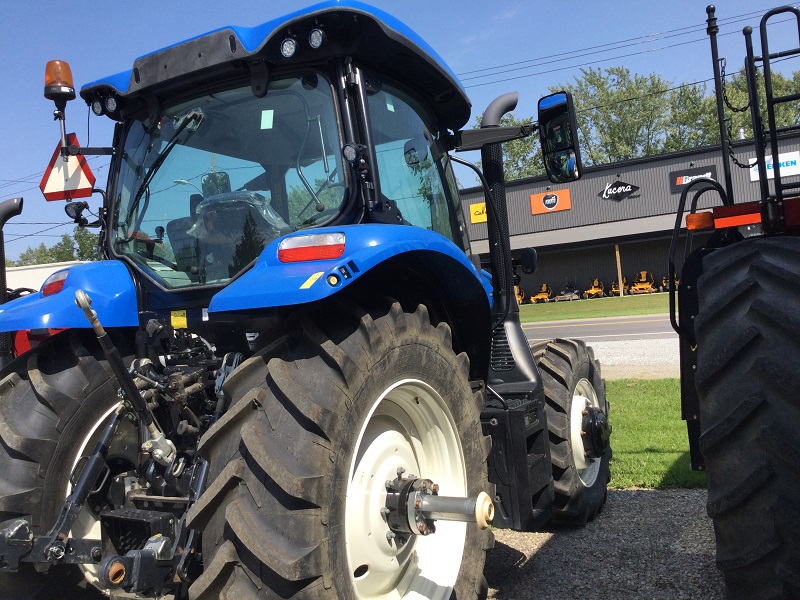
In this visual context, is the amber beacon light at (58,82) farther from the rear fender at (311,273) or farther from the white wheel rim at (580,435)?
the white wheel rim at (580,435)

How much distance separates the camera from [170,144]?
10.9ft

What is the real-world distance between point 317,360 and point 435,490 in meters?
A: 0.83

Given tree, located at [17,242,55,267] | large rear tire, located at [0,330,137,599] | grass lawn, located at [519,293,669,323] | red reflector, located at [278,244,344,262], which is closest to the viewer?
red reflector, located at [278,244,344,262]

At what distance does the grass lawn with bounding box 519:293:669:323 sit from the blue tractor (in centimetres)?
2247

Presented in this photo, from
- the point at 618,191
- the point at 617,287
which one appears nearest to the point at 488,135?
the point at 618,191

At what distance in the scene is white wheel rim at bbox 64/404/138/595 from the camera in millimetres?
3000

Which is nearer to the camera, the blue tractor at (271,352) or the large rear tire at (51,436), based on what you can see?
the blue tractor at (271,352)

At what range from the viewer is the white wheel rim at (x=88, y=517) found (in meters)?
3.00

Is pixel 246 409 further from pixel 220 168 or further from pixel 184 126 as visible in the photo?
pixel 184 126

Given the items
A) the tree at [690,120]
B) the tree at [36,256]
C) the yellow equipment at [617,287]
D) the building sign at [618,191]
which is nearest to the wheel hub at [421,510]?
the building sign at [618,191]

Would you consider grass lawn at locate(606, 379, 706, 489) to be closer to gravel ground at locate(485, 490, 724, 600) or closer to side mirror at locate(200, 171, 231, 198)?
gravel ground at locate(485, 490, 724, 600)

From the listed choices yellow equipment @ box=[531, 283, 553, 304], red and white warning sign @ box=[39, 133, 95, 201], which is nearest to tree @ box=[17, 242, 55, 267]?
yellow equipment @ box=[531, 283, 553, 304]

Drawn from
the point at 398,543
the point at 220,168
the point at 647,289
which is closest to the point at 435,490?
the point at 398,543

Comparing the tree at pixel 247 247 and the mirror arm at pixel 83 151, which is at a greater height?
the mirror arm at pixel 83 151
